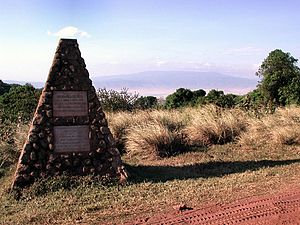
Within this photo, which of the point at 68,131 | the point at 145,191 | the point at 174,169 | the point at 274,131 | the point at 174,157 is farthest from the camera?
the point at 274,131

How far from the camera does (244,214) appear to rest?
614cm

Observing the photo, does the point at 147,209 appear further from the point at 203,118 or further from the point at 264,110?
the point at 264,110

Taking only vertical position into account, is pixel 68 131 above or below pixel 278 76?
below

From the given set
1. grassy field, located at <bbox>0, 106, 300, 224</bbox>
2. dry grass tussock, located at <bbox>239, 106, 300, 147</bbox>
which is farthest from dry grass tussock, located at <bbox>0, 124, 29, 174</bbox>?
dry grass tussock, located at <bbox>239, 106, 300, 147</bbox>

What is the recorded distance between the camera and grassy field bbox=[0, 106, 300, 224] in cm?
692

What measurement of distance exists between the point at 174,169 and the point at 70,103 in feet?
8.68

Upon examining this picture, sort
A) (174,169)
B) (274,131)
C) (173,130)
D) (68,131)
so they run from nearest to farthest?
(68,131)
(174,169)
(274,131)
(173,130)

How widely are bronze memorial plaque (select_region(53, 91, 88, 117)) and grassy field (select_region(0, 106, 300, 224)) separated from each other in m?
1.12

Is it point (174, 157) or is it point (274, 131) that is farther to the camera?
point (274, 131)

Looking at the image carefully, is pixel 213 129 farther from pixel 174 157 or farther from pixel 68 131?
pixel 68 131

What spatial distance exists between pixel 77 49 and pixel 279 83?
12223 millimetres

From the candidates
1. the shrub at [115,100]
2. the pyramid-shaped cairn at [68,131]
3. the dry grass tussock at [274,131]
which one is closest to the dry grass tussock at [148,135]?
the dry grass tussock at [274,131]

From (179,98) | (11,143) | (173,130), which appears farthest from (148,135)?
(179,98)

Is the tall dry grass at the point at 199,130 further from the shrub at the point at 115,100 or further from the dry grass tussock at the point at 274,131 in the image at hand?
the shrub at the point at 115,100
